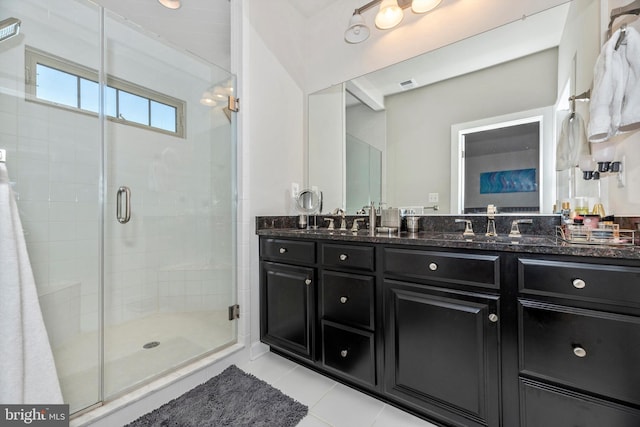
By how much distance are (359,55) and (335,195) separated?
1.11 metres

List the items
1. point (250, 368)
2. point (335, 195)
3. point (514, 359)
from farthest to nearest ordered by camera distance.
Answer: point (335, 195)
point (250, 368)
point (514, 359)

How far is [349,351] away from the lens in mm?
1384

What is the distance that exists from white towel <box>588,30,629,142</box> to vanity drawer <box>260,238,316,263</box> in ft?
4.44

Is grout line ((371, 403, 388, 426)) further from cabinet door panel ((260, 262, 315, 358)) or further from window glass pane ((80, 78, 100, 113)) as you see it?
window glass pane ((80, 78, 100, 113))

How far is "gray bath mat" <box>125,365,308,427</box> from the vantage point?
1.22 meters

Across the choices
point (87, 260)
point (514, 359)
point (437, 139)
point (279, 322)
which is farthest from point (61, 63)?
point (514, 359)

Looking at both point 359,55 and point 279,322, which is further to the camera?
point 359,55

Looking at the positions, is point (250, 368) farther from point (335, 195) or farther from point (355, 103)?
point (355, 103)

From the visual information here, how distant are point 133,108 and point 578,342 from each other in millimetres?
2965

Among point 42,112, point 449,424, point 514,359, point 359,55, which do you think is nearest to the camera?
point 514,359

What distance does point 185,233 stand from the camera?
7.14 ft

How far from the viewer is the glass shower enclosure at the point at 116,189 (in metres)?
1.44

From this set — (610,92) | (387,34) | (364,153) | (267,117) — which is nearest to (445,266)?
(610,92)

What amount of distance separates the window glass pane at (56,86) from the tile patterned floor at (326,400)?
2098mm
